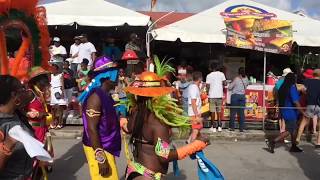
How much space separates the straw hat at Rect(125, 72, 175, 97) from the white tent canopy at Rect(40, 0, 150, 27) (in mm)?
9431

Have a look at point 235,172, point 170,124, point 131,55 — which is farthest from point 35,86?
point 131,55

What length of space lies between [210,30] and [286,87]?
139 inches

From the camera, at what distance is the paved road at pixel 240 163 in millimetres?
8047

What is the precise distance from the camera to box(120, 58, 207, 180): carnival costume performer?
400 cm

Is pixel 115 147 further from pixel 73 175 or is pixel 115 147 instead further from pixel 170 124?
pixel 73 175

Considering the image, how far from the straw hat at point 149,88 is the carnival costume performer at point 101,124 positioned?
2.24ft

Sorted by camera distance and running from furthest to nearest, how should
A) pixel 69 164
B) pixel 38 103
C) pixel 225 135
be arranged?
1. pixel 225 135
2. pixel 69 164
3. pixel 38 103

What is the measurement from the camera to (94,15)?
13.9m

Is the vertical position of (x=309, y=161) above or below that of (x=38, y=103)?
below

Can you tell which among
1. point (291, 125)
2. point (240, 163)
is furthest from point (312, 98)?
point (240, 163)

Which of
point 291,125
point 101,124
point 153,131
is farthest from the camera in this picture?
point 291,125

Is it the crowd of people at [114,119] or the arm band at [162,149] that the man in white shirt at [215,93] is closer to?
the crowd of people at [114,119]

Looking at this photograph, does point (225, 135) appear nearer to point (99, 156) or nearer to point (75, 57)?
point (75, 57)

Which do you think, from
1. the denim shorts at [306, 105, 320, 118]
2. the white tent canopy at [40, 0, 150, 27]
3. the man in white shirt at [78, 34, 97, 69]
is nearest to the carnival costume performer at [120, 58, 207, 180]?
the denim shorts at [306, 105, 320, 118]
